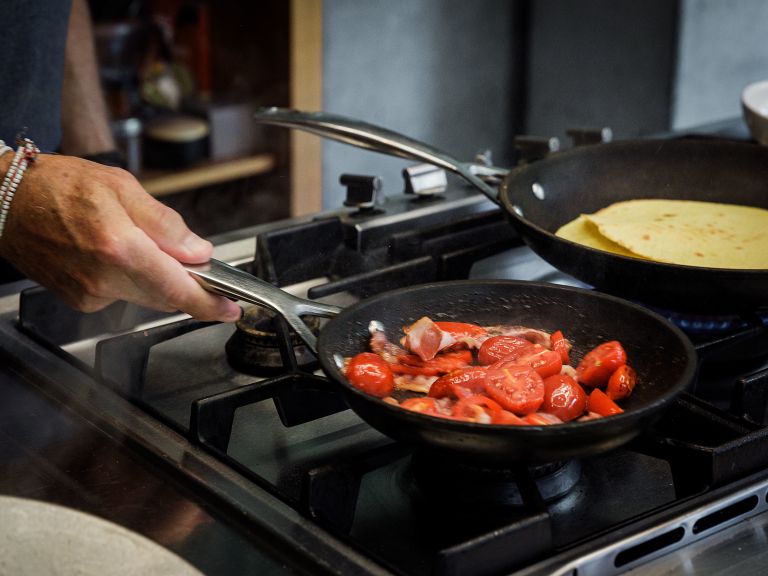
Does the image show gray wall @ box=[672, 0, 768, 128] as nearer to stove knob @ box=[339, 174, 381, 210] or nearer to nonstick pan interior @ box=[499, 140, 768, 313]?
nonstick pan interior @ box=[499, 140, 768, 313]

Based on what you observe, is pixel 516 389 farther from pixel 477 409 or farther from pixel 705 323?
pixel 705 323

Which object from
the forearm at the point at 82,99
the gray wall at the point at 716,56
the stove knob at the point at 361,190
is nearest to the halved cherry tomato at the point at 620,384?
the stove knob at the point at 361,190

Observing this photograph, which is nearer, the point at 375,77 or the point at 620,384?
the point at 620,384

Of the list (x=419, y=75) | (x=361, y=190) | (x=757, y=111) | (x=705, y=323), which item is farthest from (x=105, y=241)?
(x=419, y=75)

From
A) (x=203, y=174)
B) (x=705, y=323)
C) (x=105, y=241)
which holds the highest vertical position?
(x=105, y=241)

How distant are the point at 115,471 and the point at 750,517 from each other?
1.68 feet

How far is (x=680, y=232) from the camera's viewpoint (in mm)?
1229

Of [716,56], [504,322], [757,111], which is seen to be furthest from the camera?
[716,56]

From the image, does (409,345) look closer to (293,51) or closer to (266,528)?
(266,528)

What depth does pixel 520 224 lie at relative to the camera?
→ 106cm

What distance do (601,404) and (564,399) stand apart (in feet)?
0.10

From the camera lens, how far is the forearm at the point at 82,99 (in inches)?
76.4

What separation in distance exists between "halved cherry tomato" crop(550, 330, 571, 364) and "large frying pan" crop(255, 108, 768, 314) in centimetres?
13

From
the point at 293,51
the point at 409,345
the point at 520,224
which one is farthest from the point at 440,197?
the point at 293,51
